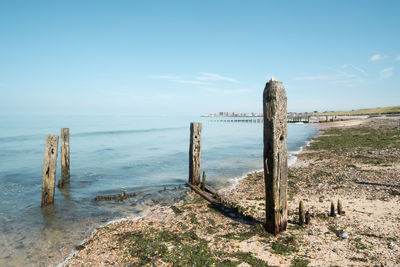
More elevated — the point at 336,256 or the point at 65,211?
the point at 336,256

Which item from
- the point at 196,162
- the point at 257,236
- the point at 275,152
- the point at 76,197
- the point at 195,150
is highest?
the point at 275,152

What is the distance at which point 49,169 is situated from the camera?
35.3ft

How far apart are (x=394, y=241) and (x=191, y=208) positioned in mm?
6135

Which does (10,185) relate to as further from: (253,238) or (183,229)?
(253,238)

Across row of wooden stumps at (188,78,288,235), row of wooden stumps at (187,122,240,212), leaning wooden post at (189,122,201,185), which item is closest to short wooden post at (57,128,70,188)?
row of wooden stumps at (187,122,240,212)

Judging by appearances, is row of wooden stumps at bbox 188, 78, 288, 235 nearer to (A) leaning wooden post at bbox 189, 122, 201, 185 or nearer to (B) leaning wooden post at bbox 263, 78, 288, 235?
(B) leaning wooden post at bbox 263, 78, 288, 235

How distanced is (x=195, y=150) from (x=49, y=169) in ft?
21.4

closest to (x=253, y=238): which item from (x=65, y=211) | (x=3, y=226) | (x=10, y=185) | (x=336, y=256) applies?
(x=336, y=256)

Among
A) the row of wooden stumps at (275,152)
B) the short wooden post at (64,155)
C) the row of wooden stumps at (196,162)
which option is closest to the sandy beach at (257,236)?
the row of wooden stumps at (275,152)

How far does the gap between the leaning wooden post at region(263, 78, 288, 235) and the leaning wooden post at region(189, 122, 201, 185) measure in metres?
6.29

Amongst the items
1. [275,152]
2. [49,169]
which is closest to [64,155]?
[49,169]

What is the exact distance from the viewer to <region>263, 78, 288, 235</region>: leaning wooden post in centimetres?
610

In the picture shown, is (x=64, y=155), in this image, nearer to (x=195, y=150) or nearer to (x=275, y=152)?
(x=195, y=150)

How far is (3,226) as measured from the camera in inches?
348
